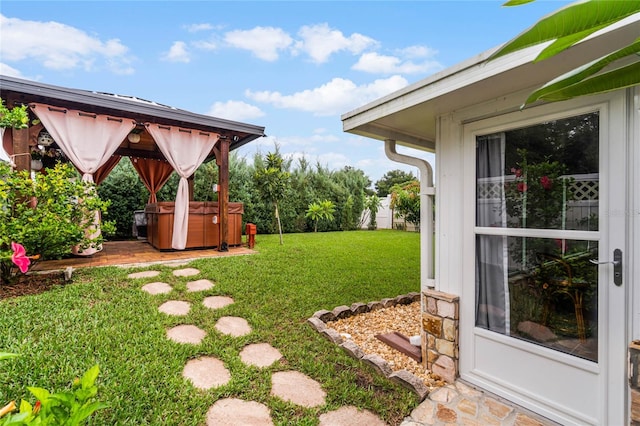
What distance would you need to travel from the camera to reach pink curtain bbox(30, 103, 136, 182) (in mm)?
5188

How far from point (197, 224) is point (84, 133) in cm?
263

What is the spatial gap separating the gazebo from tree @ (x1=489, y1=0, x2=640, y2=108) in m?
6.53

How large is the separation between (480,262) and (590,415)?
1.04m

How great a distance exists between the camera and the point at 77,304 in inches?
126

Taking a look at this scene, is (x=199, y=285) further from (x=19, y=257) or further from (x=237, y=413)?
(x=19, y=257)

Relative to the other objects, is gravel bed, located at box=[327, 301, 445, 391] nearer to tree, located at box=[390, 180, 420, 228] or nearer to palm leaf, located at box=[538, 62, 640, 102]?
palm leaf, located at box=[538, 62, 640, 102]

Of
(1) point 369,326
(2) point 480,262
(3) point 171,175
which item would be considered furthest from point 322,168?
(2) point 480,262

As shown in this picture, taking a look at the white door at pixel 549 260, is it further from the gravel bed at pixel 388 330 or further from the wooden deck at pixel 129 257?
the wooden deck at pixel 129 257

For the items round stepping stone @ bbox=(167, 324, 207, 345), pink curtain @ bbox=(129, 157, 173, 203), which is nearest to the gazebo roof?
pink curtain @ bbox=(129, 157, 173, 203)

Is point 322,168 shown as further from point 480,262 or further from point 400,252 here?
point 480,262

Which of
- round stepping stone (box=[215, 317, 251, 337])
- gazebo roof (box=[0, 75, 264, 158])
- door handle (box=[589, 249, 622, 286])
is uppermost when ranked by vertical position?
gazebo roof (box=[0, 75, 264, 158])

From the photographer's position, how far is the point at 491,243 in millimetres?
2283

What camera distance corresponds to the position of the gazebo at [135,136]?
16.4 feet

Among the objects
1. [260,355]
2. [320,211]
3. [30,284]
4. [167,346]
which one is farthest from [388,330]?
[320,211]
